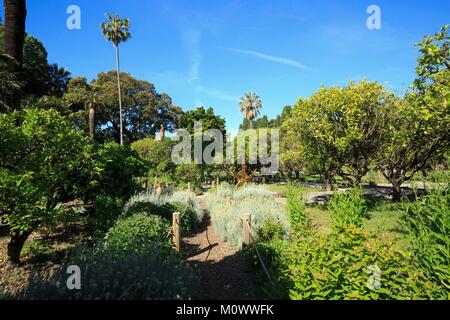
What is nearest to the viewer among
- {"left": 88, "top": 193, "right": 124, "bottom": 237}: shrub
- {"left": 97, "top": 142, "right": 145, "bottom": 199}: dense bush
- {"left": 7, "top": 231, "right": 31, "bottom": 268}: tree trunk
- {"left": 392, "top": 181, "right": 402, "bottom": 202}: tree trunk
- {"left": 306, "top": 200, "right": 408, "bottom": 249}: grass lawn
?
{"left": 7, "top": 231, "right": 31, "bottom": 268}: tree trunk

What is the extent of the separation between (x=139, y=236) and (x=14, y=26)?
6.48m

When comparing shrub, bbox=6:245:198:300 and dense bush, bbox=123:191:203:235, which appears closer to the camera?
shrub, bbox=6:245:198:300

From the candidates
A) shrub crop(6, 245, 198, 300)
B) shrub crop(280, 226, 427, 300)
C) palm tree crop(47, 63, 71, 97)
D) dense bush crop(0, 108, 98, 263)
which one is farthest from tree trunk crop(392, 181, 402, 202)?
palm tree crop(47, 63, 71, 97)

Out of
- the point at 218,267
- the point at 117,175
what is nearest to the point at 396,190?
the point at 218,267

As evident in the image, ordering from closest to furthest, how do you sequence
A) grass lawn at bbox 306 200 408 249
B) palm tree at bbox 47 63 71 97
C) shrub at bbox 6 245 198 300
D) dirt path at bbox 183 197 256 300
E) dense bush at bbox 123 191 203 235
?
shrub at bbox 6 245 198 300 → dirt path at bbox 183 197 256 300 → grass lawn at bbox 306 200 408 249 → dense bush at bbox 123 191 203 235 → palm tree at bbox 47 63 71 97

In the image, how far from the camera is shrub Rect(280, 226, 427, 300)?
3031 millimetres

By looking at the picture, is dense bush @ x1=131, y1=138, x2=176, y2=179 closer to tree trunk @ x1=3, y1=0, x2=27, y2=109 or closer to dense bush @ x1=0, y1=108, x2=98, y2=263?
tree trunk @ x1=3, y1=0, x2=27, y2=109

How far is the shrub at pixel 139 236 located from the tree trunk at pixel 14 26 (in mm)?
5382

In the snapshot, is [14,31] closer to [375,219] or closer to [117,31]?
[375,219]

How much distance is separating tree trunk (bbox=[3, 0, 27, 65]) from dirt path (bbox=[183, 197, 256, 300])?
7.20 meters

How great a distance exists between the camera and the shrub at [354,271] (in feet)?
9.95
